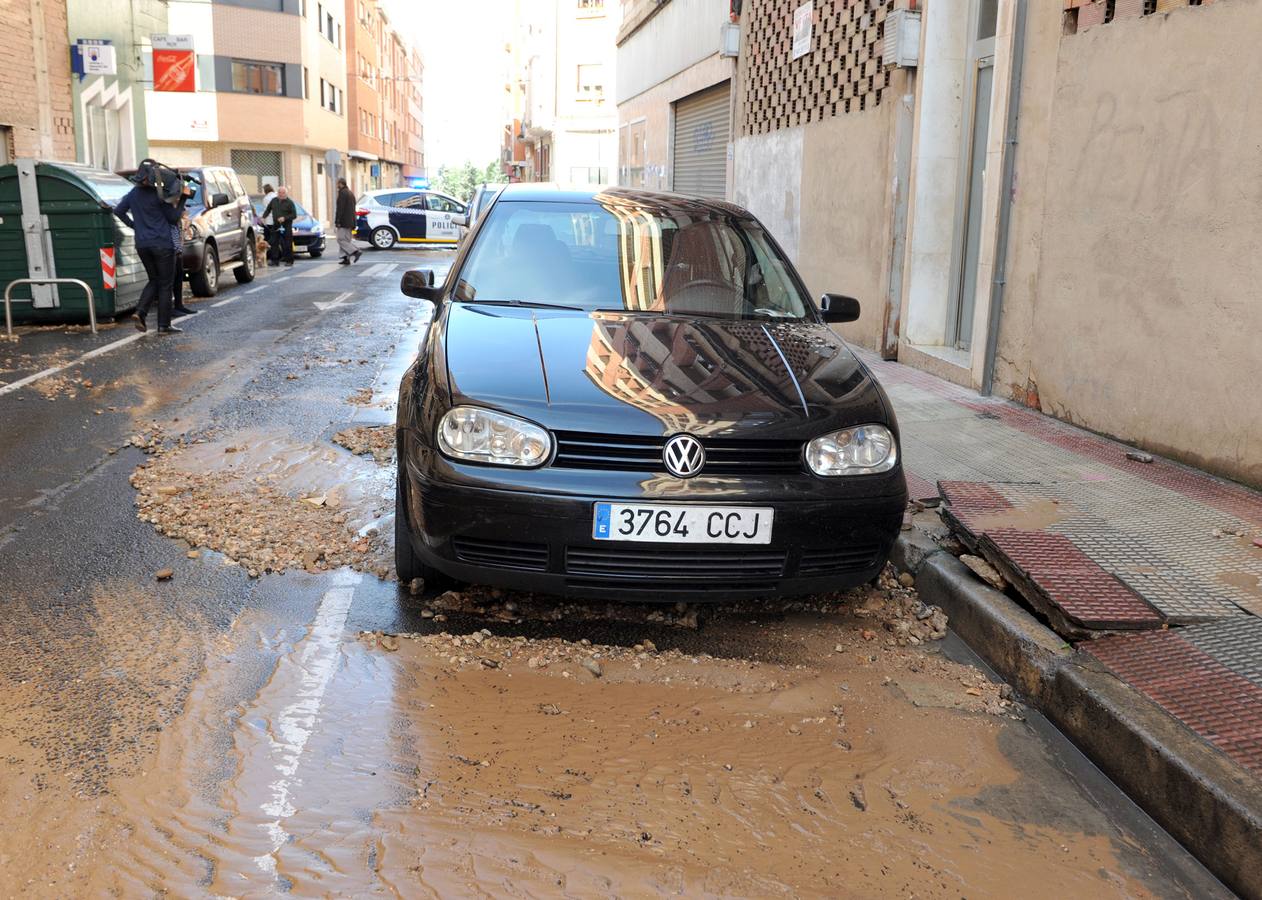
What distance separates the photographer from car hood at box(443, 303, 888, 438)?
381cm

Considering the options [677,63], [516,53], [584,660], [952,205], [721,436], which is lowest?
[584,660]

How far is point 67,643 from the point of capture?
3.82 metres

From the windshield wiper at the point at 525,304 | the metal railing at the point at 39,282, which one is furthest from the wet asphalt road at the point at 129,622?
the metal railing at the point at 39,282

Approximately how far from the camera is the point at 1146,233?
6414 millimetres

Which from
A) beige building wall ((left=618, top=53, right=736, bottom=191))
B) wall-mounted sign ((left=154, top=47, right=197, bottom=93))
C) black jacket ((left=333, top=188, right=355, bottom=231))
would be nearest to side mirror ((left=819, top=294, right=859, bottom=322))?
beige building wall ((left=618, top=53, right=736, bottom=191))

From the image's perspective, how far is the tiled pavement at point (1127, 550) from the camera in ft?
11.4

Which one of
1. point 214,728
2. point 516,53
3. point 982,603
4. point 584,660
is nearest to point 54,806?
point 214,728

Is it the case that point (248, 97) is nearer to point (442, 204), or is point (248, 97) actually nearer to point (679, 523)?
point (442, 204)

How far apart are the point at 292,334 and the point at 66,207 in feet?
10.1

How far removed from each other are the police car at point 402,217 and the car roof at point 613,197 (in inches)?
1023

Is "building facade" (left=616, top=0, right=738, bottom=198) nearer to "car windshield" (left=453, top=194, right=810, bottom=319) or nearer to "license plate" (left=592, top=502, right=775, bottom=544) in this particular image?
"car windshield" (left=453, top=194, right=810, bottom=319)

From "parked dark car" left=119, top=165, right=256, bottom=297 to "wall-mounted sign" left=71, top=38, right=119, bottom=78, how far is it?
4.42m

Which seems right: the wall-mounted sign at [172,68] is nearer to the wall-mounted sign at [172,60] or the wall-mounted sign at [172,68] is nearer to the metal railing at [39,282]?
the wall-mounted sign at [172,60]

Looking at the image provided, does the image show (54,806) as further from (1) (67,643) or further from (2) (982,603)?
(2) (982,603)
